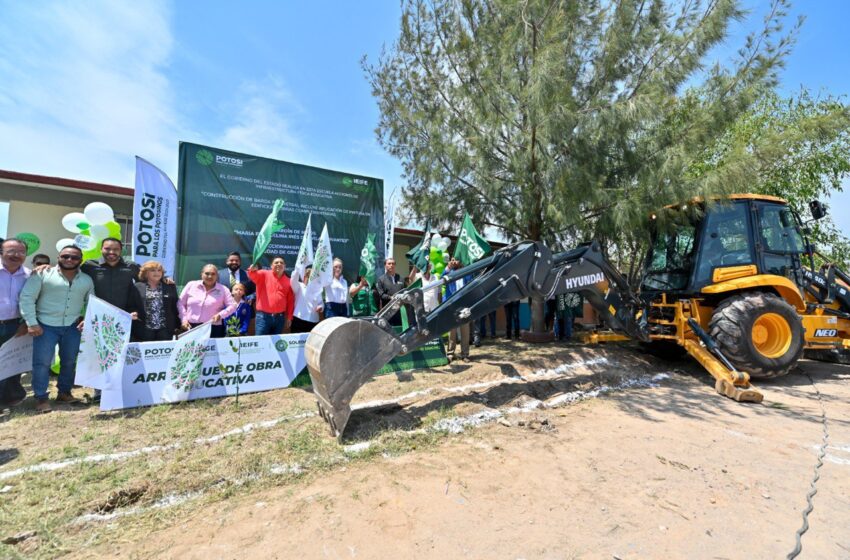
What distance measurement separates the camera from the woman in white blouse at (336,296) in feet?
20.3

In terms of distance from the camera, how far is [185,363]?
4.43 meters

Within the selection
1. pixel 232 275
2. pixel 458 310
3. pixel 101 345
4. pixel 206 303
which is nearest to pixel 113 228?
pixel 232 275

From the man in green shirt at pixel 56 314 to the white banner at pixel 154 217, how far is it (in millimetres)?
1565

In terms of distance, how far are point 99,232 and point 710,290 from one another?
853cm

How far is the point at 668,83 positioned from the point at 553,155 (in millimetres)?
2296

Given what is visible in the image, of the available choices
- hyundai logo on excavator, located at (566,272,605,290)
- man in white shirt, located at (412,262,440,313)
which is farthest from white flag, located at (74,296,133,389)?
hyundai logo on excavator, located at (566,272,605,290)

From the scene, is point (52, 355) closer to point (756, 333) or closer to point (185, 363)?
point (185, 363)

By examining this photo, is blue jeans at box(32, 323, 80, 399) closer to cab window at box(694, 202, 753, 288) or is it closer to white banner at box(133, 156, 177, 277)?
white banner at box(133, 156, 177, 277)

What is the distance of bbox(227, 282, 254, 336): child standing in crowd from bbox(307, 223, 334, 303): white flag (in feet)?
2.79

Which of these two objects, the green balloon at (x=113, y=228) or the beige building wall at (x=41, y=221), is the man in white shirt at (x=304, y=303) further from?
the beige building wall at (x=41, y=221)

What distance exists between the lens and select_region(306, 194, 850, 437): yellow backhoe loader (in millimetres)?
4402

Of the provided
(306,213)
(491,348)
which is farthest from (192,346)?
(491,348)

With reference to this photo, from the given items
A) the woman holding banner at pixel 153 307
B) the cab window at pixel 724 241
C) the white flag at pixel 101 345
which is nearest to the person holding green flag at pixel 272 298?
the woman holding banner at pixel 153 307

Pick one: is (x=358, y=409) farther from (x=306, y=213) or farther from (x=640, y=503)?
(x=306, y=213)
